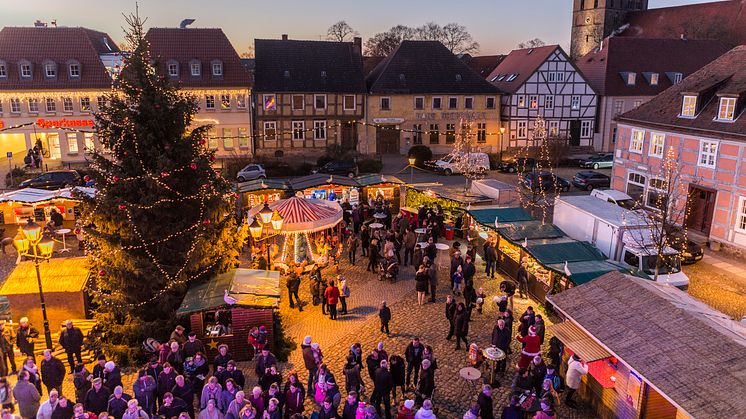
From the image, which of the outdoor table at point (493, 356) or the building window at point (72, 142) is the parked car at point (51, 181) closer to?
the building window at point (72, 142)

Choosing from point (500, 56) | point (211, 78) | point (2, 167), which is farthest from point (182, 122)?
point (500, 56)

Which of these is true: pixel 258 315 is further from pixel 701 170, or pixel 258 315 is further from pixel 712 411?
pixel 701 170

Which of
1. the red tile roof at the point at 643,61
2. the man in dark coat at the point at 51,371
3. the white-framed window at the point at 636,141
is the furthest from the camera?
the red tile roof at the point at 643,61

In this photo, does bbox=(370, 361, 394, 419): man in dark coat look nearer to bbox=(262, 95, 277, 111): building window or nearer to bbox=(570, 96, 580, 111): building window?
bbox=(262, 95, 277, 111): building window

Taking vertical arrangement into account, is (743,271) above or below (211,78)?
below

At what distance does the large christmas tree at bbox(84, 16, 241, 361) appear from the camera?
1411 centimetres

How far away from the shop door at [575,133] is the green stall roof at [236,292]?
122 feet

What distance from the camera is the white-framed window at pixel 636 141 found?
91.2ft

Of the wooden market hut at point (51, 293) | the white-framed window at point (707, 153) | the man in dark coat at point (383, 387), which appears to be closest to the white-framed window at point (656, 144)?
the white-framed window at point (707, 153)

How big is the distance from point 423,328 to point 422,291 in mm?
1511

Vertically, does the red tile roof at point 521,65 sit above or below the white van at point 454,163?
above

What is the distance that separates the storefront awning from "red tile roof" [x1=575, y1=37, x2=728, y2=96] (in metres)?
38.7

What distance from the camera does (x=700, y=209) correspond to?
24.2 metres

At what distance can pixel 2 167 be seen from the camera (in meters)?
39.1
